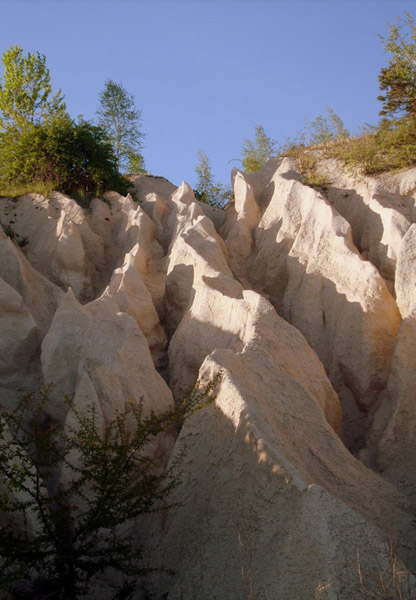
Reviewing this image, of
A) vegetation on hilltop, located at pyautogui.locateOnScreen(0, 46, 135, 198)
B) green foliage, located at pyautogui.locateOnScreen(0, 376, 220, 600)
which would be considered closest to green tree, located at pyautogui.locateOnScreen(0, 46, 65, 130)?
vegetation on hilltop, located at pyautogui.locateOnScreen(0, 46, 135, 198)

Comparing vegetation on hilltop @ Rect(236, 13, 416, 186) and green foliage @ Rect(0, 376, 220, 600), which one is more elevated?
vegetation on hilltop @ Rect(236, 13, 416, 186)

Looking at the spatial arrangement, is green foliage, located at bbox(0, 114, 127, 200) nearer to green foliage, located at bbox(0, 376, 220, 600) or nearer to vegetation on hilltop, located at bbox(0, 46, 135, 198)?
vegetation on hilltop, located at bbox(0, 46, 135, 198)

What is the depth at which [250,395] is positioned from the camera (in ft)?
22.7

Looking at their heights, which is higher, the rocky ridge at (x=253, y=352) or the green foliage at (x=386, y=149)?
the green foliage at (x=386, y=149)

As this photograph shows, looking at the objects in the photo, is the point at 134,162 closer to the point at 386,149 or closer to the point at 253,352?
the point at 386,149

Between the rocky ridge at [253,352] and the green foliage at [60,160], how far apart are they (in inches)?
38.5

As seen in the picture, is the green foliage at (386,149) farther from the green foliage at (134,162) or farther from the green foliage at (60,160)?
the green foliage at (134,162)

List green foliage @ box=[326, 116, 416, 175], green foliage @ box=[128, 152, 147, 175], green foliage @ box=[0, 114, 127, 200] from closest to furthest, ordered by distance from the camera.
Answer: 1. green foliage @ box=[326, 116, 416, 175]
2. green foliage @ box=[0, 114, 127, 200]
3. green foliage @ box=[128, 152, 147, 175]

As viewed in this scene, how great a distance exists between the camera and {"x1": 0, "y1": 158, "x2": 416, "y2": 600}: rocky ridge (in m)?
5.77

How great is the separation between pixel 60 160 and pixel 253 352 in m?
8.93

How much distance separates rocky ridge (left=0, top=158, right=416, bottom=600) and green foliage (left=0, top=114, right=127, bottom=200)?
98 cm

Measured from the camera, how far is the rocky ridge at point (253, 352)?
5.77 meters

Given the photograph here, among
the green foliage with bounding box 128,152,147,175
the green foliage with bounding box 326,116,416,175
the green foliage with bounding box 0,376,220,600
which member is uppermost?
the green foliage with bounding box 128,152,147,175

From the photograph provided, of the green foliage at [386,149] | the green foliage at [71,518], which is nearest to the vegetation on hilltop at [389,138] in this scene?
the green foliage at [386,149]
